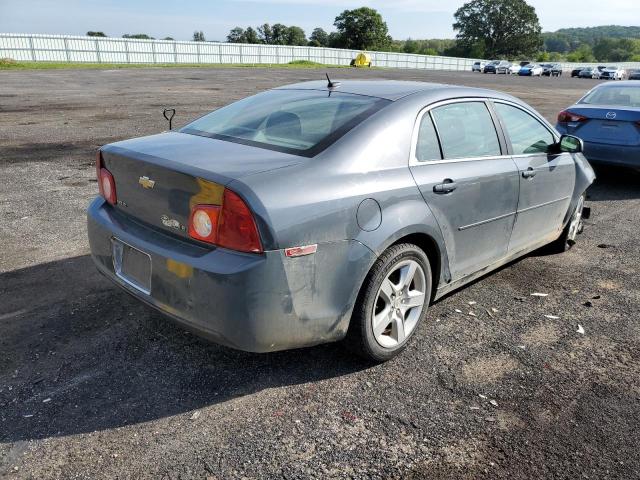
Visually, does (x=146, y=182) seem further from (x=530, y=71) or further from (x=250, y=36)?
(x=250, y=36)

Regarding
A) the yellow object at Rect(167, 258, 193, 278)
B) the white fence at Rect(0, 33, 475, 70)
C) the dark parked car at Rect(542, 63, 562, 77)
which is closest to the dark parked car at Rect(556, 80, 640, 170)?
the yellow object at Rect(167, 258, 193, 278)

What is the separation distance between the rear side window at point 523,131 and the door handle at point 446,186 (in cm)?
99

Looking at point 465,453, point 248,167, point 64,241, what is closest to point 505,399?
point 465,453

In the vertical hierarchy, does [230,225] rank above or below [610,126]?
above

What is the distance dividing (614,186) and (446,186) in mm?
6249

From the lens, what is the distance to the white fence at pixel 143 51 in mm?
42531

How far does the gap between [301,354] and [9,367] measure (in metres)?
1.69

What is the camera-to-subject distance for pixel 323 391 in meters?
3.13

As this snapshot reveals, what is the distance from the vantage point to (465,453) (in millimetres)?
2682

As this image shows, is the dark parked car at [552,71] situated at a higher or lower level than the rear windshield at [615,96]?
lower

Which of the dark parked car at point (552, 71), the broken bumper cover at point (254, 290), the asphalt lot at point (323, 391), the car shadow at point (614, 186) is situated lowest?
the dark parked car at point (552, 71)

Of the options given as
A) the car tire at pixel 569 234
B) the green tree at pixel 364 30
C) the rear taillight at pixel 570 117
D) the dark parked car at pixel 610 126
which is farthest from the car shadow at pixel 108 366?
the green tree at pixel 364 30

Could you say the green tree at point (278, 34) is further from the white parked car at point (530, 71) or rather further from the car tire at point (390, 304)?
the car tire at point (390, 304)

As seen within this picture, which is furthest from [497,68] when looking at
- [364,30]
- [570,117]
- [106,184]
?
[106,184]
